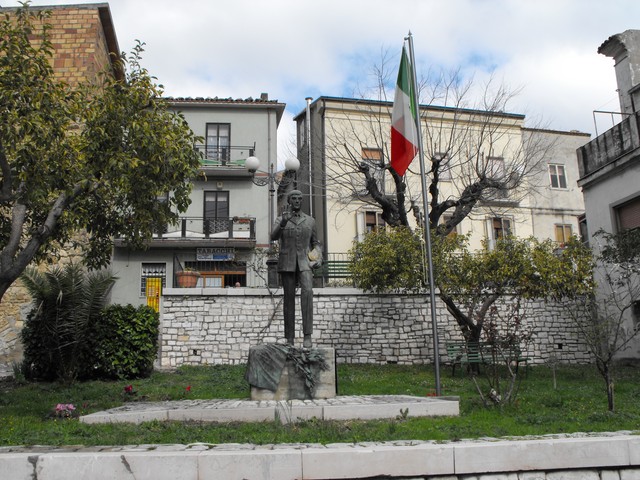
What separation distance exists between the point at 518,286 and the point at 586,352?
466 centimetres

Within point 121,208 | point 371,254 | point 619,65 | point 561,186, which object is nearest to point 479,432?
point 121,208

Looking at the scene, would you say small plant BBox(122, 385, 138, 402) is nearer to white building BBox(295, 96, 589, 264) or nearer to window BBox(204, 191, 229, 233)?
white building BBox(295, 96, 589, 264)

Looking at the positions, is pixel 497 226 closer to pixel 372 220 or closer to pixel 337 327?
pixel 372 220

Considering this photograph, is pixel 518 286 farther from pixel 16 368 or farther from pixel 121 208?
pixel 16 368

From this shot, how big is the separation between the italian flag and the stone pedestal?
14.9 feet

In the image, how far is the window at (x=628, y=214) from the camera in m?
15.9

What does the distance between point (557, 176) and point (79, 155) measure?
24813mm

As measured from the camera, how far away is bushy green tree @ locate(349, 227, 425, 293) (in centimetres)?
1538

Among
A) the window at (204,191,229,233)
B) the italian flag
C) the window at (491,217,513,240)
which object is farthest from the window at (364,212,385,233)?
the italian flag

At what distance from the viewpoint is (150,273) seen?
79.3 feet

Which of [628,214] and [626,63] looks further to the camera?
[626,63]

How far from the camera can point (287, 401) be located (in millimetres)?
8109

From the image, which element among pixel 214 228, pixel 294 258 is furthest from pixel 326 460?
pixel 214 228

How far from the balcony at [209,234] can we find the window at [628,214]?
558 inches
